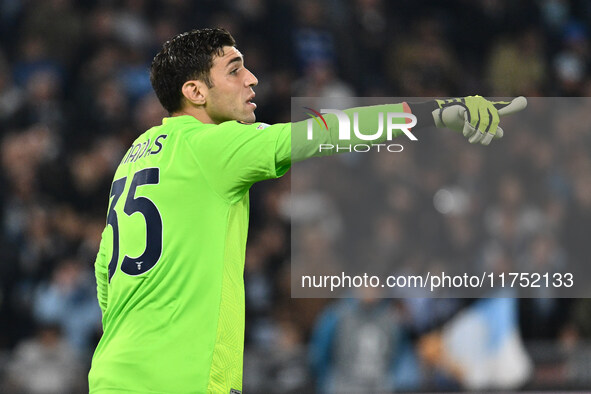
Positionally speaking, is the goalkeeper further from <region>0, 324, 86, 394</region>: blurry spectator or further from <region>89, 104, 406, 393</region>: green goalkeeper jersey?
<region>0, 324, 86, 394</region>: blurry spectator

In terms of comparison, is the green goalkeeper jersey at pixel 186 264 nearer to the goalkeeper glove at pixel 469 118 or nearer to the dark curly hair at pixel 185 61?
the goalkeeper glove at pixel 469 118

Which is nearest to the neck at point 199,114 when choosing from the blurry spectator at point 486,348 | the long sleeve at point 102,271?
the long sleeve at point 102,271

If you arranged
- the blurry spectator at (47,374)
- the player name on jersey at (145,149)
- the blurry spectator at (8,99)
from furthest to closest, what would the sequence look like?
the blurry spectator at (8,99)
the blurry spectator at (47,374)
the player name on jersey at (145,149)

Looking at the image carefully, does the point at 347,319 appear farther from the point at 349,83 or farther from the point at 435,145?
the point at 349,83

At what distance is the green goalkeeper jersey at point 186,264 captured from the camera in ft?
9.24

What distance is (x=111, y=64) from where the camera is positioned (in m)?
8.09

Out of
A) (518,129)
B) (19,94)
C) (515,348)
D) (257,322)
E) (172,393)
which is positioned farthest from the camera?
(19,94)

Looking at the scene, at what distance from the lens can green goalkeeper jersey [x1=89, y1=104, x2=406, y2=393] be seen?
2.82 m

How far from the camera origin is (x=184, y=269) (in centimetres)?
289

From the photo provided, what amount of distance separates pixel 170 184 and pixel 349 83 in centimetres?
528

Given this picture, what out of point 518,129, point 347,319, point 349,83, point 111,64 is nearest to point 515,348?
point 347,319

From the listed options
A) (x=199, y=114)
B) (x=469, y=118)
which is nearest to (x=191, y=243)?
(x=199, y=114)

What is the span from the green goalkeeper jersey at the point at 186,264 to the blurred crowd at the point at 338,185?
8.66ft

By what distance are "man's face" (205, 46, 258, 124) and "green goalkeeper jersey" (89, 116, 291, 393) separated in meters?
0.17
